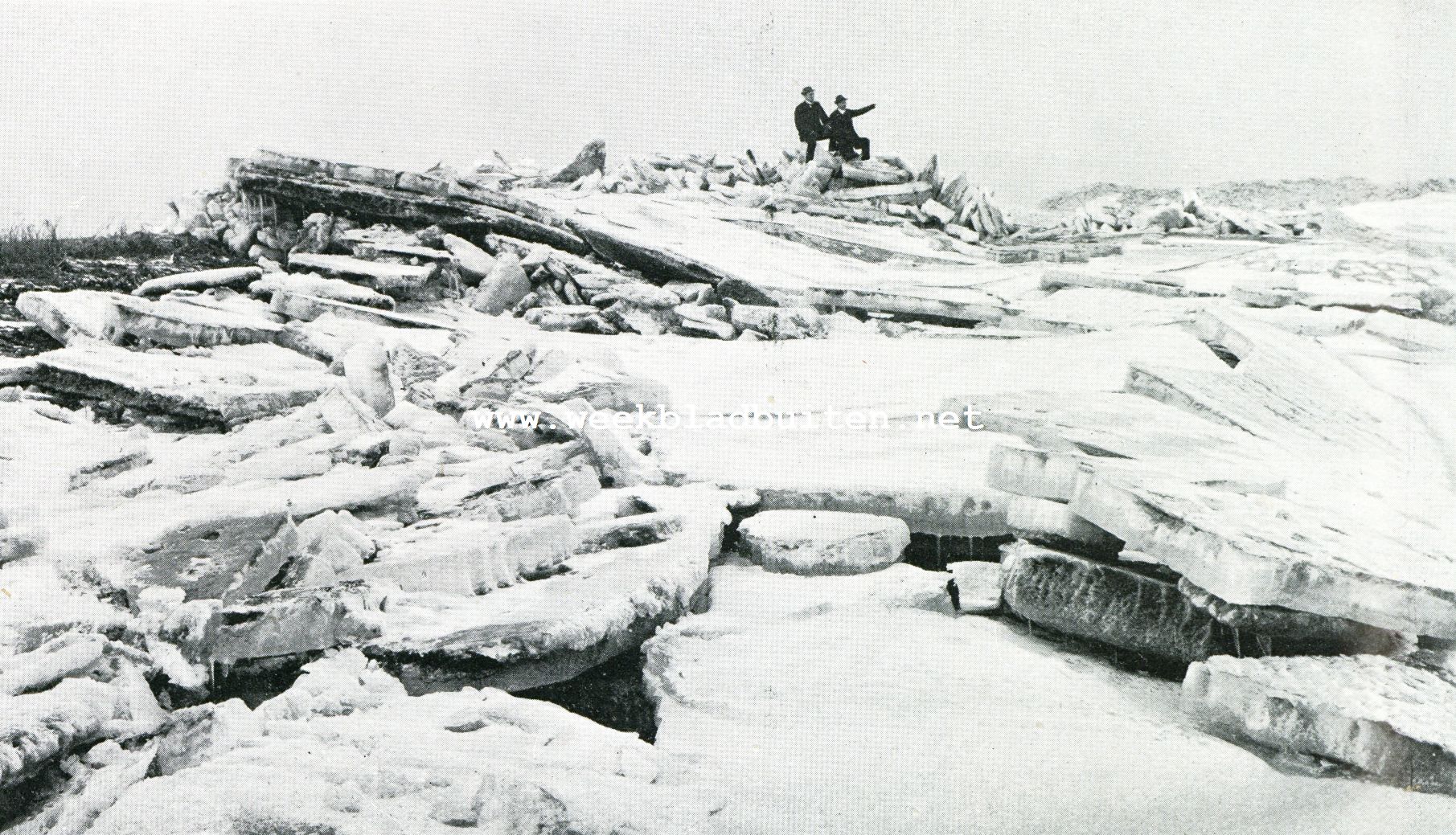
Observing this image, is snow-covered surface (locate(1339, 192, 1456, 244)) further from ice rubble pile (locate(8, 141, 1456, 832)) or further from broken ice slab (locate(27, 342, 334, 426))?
broken ice slab (locate(27, 342, 334, 426))

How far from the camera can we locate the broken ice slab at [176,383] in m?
2.79

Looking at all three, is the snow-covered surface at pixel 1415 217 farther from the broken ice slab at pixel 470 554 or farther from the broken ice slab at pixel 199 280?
the broken ice slab at pixel 199 280

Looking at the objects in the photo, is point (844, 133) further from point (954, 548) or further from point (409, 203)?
point (954, 548)

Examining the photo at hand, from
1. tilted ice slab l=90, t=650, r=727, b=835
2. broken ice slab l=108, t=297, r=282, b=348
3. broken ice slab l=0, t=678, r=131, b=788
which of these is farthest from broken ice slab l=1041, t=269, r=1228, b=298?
broken ice slab l=0, t=678, r=131, b=788

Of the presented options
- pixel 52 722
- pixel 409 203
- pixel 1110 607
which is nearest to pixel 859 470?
pixel 1110 607

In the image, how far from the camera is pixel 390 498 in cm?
239

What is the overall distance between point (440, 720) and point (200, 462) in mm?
1368

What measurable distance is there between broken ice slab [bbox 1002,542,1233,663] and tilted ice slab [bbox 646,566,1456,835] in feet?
0.21

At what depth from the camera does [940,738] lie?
1683 millimetres

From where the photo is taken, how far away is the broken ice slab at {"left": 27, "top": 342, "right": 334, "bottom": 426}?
279 centimetres

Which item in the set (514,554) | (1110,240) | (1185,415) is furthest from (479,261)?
(1110,240)

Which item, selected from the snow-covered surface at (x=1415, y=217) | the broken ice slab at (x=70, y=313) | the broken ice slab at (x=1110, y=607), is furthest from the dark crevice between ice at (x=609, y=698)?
the snow-covered surface at (x=1415, y=217)

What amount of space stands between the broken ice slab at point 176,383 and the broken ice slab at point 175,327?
0.27m

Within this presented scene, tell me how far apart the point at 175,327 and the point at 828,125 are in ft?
20.9
